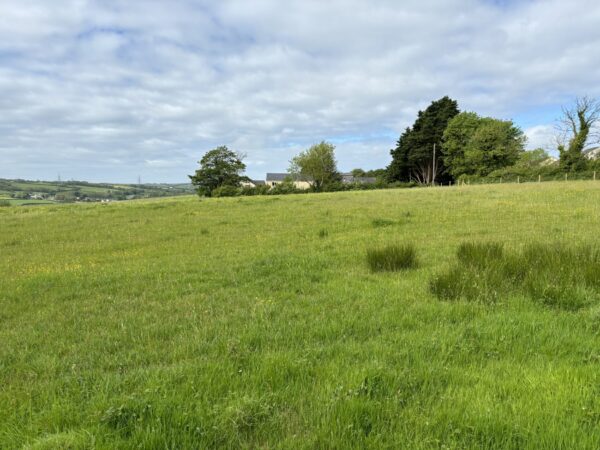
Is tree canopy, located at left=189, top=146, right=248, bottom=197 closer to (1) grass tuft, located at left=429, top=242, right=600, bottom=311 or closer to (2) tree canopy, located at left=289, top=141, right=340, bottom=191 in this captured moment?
(2) tree canopy, located at left=289, top=141, right=340, bottom=191

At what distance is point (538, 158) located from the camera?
80.1 metres

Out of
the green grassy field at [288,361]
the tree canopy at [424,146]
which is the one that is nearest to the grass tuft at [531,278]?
the green grassy field at [288,361]

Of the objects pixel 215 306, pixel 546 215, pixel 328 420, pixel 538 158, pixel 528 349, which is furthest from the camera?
pixel 538 158

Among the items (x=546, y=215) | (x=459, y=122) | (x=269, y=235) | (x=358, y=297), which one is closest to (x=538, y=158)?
(x=459, y=122)

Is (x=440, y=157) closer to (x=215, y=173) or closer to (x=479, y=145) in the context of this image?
(x=479, y=145)

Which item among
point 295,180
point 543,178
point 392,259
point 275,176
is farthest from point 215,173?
point 392,259

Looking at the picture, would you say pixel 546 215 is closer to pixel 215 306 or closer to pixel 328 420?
pixel 215 306

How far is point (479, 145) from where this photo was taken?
69.2 meters

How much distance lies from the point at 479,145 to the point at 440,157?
382 inches

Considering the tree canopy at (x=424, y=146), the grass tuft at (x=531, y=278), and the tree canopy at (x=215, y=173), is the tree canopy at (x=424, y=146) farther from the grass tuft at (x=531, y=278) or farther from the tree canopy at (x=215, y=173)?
the grass tuft at (x=531, y=278)

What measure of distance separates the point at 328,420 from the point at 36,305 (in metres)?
6.10

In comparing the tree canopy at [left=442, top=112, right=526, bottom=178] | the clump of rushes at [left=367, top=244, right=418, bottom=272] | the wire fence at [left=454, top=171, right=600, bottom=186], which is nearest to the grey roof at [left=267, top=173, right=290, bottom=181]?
the tree canopy at [left=442, top=112, right=526, bottom=178]

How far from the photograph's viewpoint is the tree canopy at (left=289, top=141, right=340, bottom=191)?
97.1 metres

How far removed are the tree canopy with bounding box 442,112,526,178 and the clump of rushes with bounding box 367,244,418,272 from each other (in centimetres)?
6742
